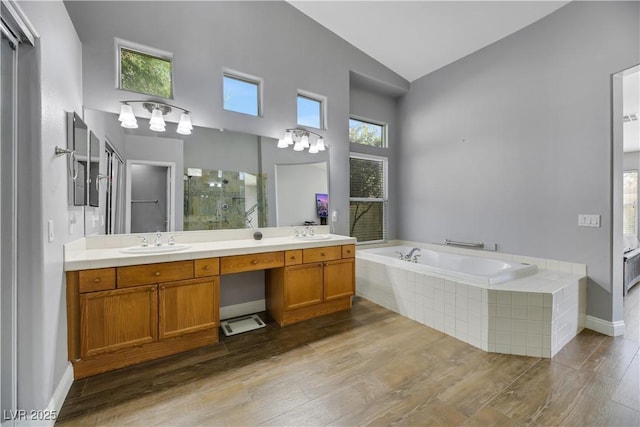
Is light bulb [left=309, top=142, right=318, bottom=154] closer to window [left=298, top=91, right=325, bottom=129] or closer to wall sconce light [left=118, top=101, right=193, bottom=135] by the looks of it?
window [left=298, top=91, right=325, bottom=129]

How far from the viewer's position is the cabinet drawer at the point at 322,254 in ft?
9.02

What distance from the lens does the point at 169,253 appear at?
2055 mm

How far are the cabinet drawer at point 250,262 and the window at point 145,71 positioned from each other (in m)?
1.69

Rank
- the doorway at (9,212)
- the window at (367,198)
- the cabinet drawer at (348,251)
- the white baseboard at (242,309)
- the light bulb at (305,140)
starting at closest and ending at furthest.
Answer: the doorway at (9,212), the white baseboard at (242,309), the cabinet drawer at (348,251), the light bulb at (305,140), the window at (367,198)

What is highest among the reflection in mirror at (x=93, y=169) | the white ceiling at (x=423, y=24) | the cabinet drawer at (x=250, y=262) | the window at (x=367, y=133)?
the white ceiling at (x=423, y=24)

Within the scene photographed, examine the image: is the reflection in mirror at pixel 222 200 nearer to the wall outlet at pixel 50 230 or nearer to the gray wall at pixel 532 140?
the wall outlet at pixel 50 230

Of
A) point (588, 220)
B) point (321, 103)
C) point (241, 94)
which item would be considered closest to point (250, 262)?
point (241, 94)

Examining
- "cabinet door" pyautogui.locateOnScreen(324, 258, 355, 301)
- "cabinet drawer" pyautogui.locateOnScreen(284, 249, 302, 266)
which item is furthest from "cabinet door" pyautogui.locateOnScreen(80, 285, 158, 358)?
"cabinet door" pyautogui.locateOnScreen(324, 258, 355, 301)

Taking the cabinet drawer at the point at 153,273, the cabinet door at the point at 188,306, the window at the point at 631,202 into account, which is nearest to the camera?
the cabinet drawer at the point at 153,273

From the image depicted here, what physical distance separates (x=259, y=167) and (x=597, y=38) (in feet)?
11.4

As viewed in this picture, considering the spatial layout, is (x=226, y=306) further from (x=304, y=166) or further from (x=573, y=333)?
(x=573, y=333)

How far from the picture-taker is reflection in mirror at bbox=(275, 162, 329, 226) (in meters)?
3.20

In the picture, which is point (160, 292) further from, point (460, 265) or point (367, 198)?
point (460, 265)

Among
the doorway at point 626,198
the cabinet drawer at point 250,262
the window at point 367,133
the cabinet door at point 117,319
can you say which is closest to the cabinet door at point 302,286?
the cabinet drawer at point 250,262
